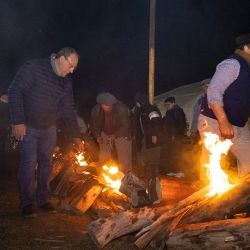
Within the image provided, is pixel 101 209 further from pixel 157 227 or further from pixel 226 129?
pixel 226 129

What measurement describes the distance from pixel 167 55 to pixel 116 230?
26.9m

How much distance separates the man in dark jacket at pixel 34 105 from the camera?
534 centimetres

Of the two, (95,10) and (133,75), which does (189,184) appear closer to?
(133,75)

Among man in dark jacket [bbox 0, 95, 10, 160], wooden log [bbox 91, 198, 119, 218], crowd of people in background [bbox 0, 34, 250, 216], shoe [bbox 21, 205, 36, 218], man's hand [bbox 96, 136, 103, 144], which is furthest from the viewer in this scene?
man in dark jacket [bbox 0, 95, 10, 160]

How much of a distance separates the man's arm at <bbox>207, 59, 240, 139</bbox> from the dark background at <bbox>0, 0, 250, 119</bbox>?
20258 millimetres

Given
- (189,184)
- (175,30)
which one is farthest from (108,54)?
(189,184)

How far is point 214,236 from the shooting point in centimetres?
391

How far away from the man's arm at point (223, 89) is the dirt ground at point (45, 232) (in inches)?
66.1

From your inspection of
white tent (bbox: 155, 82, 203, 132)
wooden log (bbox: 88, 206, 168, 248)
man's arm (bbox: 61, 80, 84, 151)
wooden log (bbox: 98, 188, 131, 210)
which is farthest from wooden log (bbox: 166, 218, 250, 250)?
white tent (bbox: 155, 82, 203, 132)

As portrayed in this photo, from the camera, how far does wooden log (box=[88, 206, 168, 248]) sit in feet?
14.9

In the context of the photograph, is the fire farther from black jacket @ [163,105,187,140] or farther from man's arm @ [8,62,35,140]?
black jacket @ [163,105,187,140]

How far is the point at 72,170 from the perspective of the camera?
7.16 meters

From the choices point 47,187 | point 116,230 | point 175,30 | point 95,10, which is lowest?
point 116,230

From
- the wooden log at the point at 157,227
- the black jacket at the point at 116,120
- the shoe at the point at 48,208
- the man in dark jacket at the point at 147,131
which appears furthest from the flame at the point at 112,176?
the wooden log at the point at 157,227
